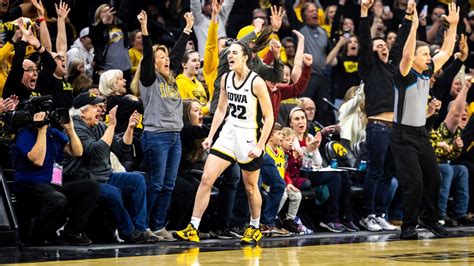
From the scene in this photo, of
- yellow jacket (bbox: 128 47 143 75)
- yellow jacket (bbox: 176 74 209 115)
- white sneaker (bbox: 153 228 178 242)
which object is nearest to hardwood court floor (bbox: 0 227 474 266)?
white sneaker (bbox: 153 228 178 242)

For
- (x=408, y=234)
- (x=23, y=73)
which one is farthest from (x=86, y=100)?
(x=408, y=234)

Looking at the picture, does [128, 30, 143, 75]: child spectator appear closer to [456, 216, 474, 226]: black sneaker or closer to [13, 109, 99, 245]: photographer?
[13, 109, 99, 245]: photographer

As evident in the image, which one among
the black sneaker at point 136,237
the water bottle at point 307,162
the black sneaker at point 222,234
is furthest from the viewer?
the water bottle at point 307,162

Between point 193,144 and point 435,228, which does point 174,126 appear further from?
point 435,228

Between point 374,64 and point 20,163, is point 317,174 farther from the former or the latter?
point 20,163

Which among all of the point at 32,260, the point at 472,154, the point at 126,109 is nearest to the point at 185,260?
the point at 32,260

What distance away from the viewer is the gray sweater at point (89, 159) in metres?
10.9

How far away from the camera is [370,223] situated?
13.5 metres

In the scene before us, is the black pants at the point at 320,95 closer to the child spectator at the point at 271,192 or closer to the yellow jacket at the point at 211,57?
the yellow jacket at the point at 211,57

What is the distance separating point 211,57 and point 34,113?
3261mm

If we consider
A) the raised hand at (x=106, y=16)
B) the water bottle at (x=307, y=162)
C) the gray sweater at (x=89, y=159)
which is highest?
the raised hand at (x=106, y=16)

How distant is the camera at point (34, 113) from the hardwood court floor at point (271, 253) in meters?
1.21

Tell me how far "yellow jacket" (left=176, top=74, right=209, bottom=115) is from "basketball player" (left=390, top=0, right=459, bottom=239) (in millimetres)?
2406

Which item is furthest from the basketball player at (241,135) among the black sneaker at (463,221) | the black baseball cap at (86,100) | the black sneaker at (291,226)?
the black sneaker at (463,221)
